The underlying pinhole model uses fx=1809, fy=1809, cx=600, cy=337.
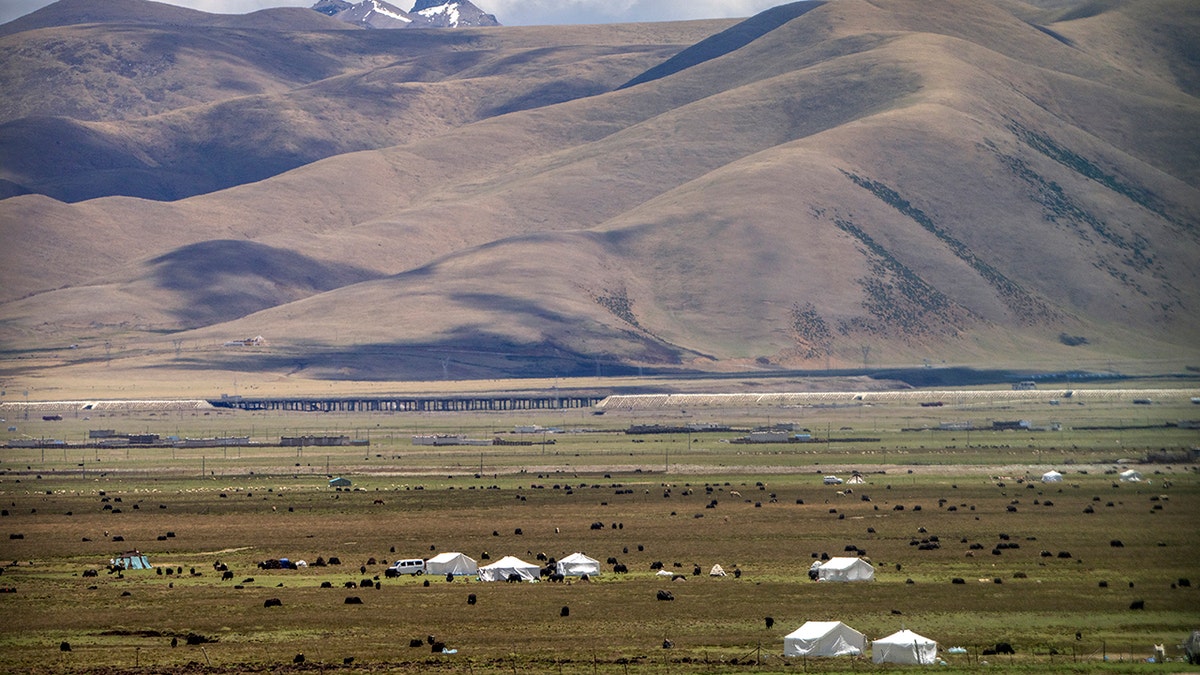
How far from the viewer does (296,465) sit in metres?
157

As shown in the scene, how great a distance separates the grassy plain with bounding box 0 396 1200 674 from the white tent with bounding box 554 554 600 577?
5.99ft

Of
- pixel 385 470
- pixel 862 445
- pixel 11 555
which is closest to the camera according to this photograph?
pixel 11 555

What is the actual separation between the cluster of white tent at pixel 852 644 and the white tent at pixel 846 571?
658 inches

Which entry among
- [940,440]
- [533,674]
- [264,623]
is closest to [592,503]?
[264,623]

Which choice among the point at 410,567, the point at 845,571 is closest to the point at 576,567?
the point at 410,567

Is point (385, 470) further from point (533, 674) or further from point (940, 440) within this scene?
point (533, 674)

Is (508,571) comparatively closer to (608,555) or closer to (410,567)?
(410,567)

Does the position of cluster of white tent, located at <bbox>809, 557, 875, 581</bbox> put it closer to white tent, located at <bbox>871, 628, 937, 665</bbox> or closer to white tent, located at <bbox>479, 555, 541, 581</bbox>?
white tent, located at <bbox>479, 555, 541, 581</bbox>

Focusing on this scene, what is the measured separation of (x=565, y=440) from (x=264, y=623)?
400 ft

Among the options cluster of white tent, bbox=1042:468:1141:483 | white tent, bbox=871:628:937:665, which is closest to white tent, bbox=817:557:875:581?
white tent, bbox=871:628:937:665

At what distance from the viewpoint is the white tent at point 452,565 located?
81.6 metres

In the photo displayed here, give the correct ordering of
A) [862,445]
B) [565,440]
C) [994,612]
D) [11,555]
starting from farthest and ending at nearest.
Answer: [565,440] < [862,445] < [11,555] < [994,612]

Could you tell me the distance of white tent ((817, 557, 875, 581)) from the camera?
7712 centimetres

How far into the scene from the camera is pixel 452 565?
3209 inches
